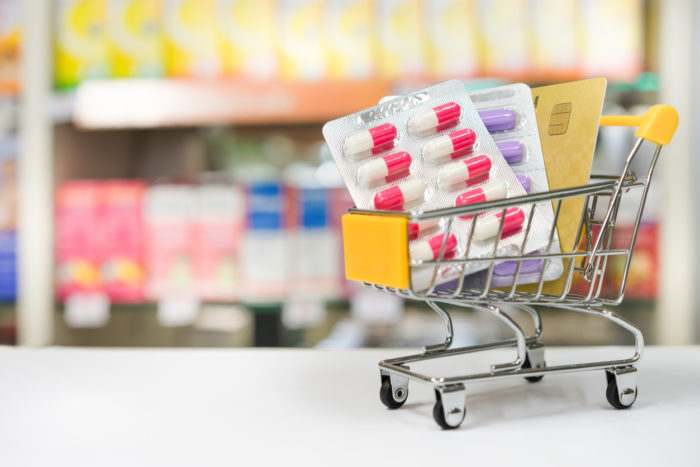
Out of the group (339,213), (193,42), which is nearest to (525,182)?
(339,213)

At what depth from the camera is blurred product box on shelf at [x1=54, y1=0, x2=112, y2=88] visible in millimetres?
2180

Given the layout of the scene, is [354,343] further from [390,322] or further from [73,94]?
[73,94]

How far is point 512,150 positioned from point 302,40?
146 cm

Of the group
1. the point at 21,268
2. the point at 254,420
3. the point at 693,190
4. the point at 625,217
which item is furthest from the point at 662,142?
the point at 21,268

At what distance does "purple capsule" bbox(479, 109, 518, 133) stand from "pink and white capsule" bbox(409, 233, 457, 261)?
165 millimetres

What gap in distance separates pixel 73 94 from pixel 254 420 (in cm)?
171

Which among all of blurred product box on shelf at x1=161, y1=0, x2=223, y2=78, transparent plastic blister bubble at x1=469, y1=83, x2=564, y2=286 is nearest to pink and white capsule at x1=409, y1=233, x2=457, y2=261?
transparent plastic blister bubble at x1=469, y1=83, x2=564, y2=286

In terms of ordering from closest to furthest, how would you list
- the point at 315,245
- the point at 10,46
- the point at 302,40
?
the point at 315,245 → the point at 302,40 → the point at 10,46

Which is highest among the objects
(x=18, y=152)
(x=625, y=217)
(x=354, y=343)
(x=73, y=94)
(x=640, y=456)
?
(x=73, y=94)

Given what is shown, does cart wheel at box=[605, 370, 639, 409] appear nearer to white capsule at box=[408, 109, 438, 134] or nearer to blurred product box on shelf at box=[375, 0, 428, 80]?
white capsule at box=[408, 109, 438, 134]

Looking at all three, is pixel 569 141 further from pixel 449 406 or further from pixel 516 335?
pixel 449 406

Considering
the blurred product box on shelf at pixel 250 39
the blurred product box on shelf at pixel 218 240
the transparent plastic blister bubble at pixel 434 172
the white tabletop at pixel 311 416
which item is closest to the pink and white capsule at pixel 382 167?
the transparent plastic blister bubble at pixel 434 172

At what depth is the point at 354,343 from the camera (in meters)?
2.23

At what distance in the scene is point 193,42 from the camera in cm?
215
